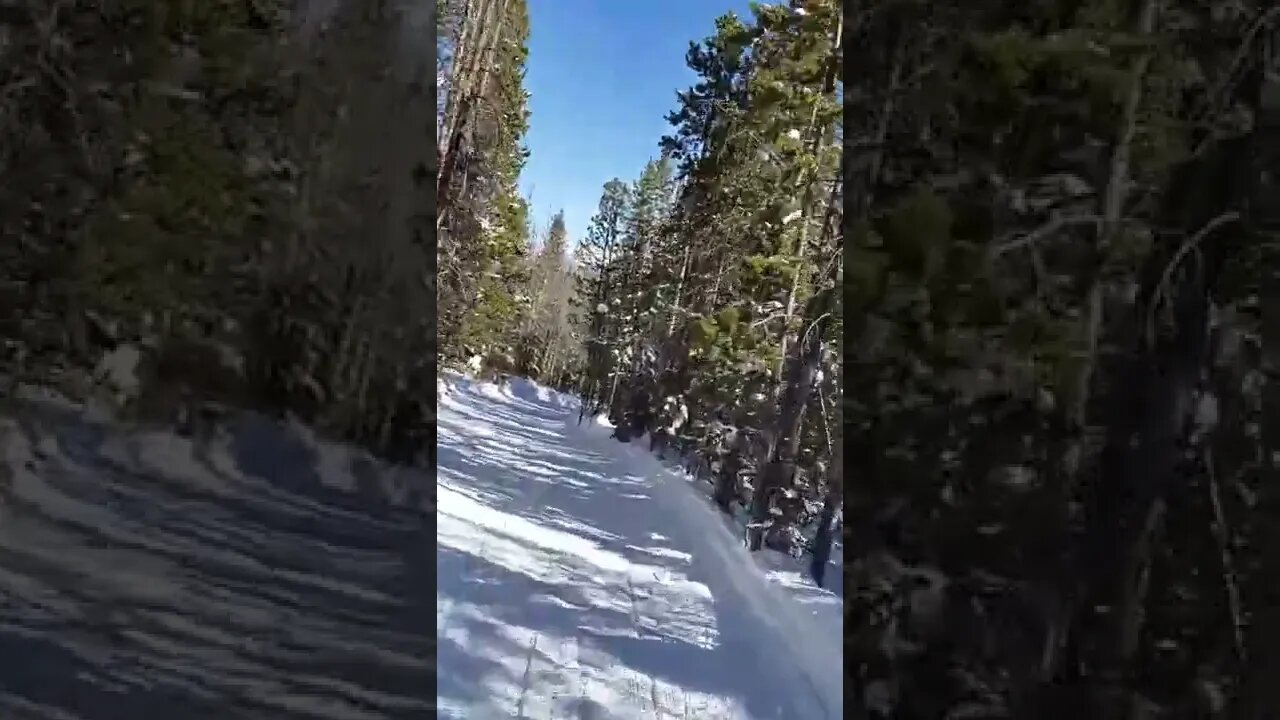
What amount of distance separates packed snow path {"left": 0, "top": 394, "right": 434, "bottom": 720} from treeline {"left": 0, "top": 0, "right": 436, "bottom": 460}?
0.06 metres

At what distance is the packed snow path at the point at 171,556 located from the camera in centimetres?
91

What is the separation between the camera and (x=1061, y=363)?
70cm

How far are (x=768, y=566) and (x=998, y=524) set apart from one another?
3317 mm

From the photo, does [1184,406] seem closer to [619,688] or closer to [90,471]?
[90,471]

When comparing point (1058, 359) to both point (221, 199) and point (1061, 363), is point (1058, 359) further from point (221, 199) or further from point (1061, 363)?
point (221, 199)

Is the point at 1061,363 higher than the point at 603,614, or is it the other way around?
the point at 1061,363

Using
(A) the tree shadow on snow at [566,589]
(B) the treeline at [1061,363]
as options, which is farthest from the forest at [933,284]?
(A) the tree shadow on snow at [566,589]

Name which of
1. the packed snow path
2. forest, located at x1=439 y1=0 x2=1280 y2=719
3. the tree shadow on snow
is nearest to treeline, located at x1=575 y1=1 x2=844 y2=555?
the tree shadow on snow

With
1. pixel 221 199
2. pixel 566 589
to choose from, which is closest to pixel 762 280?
pixel 566 589

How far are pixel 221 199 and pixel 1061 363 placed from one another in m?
0.96

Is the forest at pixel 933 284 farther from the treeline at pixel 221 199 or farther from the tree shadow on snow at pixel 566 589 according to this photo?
the tree shadow on snow at pixel 566 589

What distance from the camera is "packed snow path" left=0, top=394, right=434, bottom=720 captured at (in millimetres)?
909

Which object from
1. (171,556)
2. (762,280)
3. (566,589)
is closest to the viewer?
(171,556)

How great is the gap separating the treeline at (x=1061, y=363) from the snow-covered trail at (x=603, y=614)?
1.17ft
